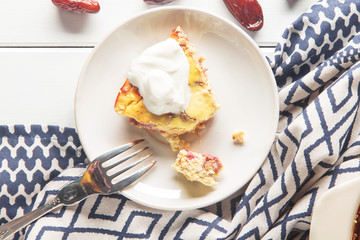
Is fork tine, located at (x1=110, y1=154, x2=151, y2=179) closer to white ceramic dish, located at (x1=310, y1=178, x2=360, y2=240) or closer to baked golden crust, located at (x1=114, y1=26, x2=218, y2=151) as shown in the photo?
baked golden crust, located at (x1=114, y1=26, x2=218, y2=151)

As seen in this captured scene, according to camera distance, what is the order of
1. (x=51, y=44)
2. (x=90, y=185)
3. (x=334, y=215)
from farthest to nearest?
(x=51, y=44), (x=90, y=185), (x=334, y=215)

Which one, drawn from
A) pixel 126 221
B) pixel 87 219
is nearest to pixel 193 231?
pixel 126 221

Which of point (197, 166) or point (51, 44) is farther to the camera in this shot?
point (51, 44)

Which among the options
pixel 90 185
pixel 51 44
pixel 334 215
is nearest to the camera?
pixel 334 215

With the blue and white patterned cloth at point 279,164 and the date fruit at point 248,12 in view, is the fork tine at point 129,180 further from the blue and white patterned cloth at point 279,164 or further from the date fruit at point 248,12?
the date fruit at point 248,12

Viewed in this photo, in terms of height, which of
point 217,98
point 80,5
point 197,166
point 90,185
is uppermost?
point 80,5

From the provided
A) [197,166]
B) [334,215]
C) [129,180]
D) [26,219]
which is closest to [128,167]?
[129,180]

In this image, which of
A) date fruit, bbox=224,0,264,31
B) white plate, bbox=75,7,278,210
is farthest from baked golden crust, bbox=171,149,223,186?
date fruit, bbox=224,0,264,31

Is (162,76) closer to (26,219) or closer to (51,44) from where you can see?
(51,44)
